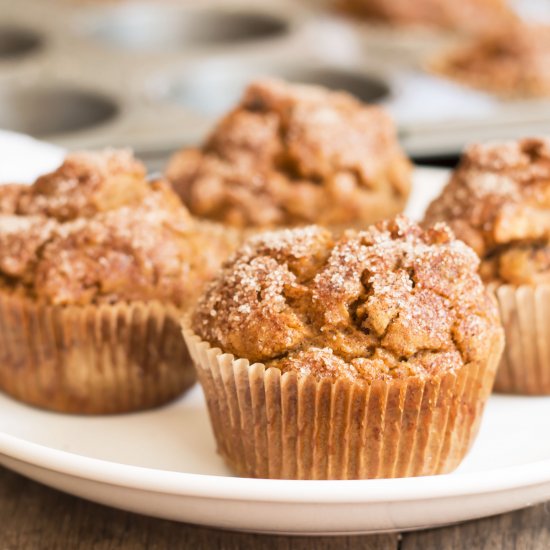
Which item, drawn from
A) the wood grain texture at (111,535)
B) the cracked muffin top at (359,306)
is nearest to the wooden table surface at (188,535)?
the wood grain texture at (111,535)

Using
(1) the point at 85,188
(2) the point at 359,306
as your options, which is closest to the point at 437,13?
(1) the point at 85,188

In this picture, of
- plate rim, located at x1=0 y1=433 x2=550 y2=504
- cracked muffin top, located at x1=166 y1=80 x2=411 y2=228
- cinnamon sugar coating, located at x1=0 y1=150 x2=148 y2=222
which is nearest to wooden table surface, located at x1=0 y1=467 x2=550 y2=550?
plate rim, located at x1=0 y1=433 x2=550 y2=504

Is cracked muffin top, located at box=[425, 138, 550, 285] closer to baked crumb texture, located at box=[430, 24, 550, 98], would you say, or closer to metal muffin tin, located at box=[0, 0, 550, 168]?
metal muffin tin, located at box=[0, 0, 550, 168]

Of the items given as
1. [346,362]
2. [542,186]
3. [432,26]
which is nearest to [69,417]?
[346,362]

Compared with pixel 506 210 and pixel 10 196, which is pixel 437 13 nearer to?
pixel 506 210

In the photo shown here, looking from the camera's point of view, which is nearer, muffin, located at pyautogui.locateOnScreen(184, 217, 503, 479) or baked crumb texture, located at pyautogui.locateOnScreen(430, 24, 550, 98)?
muffin, located at pyautogui.locateOnScreen(184, 217, 503, 479)

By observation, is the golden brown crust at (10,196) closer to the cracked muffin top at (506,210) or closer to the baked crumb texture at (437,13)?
the cracked muffin top at (506,210)
